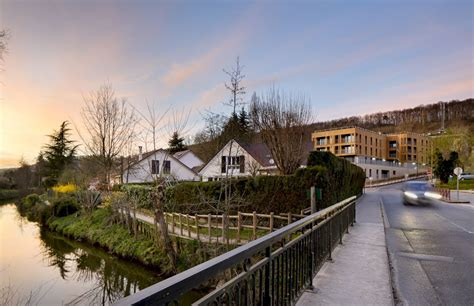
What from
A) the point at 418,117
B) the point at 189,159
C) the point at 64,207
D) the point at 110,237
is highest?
the point at 418,117

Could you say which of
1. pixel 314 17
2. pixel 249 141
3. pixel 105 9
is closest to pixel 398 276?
pixel 314 17

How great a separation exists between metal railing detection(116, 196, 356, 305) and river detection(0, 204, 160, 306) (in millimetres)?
7174

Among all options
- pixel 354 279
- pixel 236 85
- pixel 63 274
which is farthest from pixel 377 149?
pixel 354 279

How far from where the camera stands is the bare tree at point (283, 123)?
65.8 ft

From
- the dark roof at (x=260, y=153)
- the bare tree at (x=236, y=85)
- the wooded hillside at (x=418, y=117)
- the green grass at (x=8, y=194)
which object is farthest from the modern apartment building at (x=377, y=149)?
the green grass at (x=8, y=194)

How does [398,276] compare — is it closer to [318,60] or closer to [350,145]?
[318,60]

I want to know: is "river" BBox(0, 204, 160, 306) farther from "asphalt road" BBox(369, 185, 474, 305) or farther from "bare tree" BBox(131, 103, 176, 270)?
"asphalt road" BBox(369, 185, 474, 305)

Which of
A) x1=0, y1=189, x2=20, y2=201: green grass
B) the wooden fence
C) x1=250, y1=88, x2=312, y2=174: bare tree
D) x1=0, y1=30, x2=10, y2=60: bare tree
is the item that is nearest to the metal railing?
the wooden fence

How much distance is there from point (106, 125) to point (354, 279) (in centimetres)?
1962

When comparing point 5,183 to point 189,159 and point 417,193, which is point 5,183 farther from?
point 417,193

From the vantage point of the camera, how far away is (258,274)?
99.6 inches

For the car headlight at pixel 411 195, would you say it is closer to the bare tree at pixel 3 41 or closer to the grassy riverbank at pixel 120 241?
the grassy riverbank at pixel 120 241

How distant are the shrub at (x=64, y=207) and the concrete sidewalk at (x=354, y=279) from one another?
2610 centimetres

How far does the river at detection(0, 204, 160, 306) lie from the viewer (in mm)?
10469
